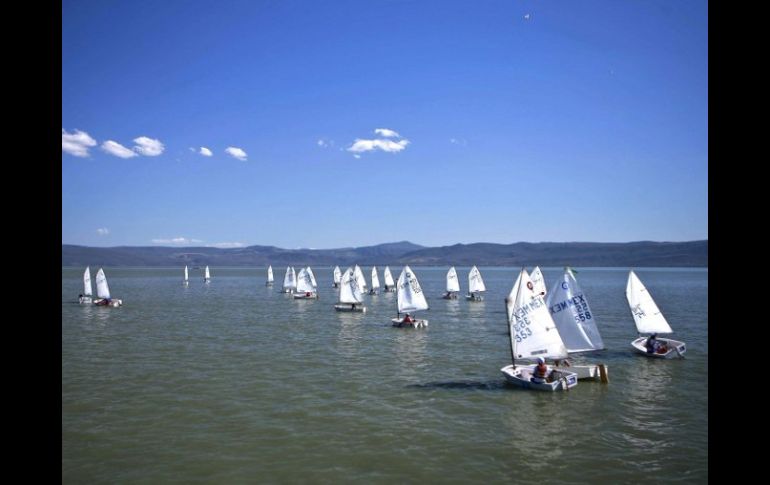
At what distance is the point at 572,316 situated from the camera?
2998cm

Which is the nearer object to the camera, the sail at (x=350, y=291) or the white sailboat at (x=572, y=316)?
the white sailboat at (x=572, y=316)

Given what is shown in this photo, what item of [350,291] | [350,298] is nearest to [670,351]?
[350,298]

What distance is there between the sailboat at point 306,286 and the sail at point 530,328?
5677cm

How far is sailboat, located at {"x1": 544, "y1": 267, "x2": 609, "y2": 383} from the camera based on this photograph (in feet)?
97.8

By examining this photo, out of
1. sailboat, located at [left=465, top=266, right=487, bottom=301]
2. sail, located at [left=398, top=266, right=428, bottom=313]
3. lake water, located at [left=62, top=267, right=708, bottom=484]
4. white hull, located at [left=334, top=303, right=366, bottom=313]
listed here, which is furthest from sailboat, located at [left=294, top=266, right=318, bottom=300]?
lake water, located at [left=62, top=267, right=708, bottom=484]

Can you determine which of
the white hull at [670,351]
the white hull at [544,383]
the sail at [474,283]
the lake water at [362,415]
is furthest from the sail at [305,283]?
the white hull at [544,383]

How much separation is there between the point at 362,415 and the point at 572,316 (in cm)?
1477

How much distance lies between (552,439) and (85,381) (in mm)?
24813

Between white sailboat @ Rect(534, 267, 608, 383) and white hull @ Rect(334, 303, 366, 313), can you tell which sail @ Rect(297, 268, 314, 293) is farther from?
white sailboat @ Rect(534, 267, 608, 383)

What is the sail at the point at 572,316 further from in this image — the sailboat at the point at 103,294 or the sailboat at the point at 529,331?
the sailboat at the point at 103,294

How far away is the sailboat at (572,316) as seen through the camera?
29797mm

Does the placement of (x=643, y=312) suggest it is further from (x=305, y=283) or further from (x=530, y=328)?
(x=305, y=283)
